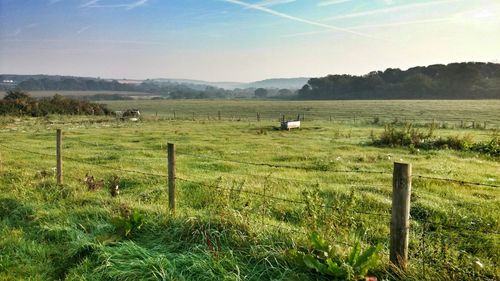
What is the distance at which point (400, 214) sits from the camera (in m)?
4.94

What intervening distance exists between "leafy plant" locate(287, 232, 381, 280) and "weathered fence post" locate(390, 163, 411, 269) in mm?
245

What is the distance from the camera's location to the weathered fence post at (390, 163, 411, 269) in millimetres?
4883

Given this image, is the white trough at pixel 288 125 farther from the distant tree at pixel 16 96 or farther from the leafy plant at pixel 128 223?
the distant tree at pixel 16 96

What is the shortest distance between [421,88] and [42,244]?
16661 centimetres

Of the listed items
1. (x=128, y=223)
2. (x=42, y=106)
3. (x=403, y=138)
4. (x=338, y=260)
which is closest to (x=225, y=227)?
(x=128, y=223)

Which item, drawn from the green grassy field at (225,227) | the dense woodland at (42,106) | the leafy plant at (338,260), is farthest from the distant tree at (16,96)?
the leafy plant at (338,260)

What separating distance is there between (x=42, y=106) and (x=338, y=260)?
5834 centimetres

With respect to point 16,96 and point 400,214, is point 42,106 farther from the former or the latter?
point 400,214

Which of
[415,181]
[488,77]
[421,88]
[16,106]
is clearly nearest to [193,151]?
[415,181]

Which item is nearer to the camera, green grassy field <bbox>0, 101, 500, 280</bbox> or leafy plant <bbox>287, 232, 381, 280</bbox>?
leafy plant <bbox>287, 232, 381, 280</bbox>

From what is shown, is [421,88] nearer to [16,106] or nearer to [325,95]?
[325,95]

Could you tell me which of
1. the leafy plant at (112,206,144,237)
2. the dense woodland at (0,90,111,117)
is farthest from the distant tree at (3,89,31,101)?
the leafy plant at (112,206,144,237)

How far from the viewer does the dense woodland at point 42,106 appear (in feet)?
170

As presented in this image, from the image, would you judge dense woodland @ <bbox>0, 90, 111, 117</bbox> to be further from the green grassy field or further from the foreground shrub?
the foreground shrub
